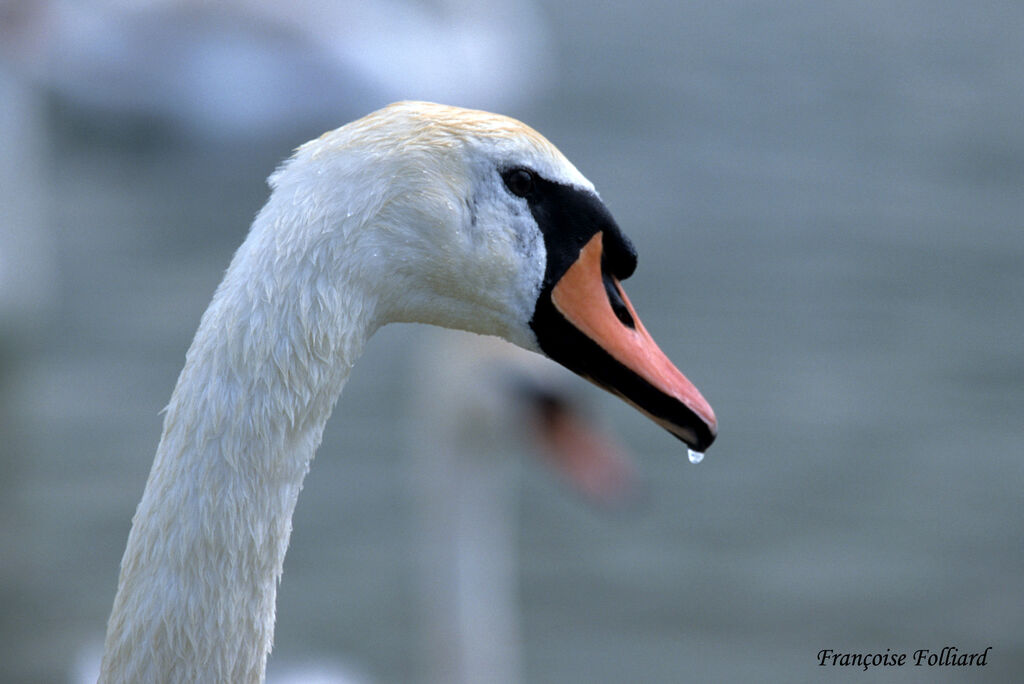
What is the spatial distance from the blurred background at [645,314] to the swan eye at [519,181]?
3244mm

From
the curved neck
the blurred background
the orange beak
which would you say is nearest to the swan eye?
the orange beak

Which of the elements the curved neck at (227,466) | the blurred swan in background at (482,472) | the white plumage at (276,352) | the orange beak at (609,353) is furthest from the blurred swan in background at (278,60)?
the curved neck at (227,466)

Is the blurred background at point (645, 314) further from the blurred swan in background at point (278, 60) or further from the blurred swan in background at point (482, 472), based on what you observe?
the blurred swan in background at point (482, 472)

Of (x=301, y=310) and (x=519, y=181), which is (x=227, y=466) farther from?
(x=519, y=181)

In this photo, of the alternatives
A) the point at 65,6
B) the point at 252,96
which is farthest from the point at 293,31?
the point at 65,6

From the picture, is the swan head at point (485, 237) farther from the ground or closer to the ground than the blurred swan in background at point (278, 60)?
closer to the ground

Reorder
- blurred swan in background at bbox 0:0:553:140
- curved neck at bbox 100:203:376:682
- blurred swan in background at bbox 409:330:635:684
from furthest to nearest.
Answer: blurred swan in background at bbox 0:0:553:140, blurred swan in background at bbox 409:330:635:684, curved neck at bbox 100:203:376:682

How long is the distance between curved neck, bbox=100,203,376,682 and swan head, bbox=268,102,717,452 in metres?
0.10

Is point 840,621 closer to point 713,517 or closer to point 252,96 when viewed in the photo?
point 713,517

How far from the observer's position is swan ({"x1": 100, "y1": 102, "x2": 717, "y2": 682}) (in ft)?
6.82

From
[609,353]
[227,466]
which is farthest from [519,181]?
[227,466]

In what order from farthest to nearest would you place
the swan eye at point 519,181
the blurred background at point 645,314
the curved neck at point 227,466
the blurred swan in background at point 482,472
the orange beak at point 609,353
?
the blurred background at point 645,314, the blurred swan in background at point 482,472, the orange beak at point 609,353, the swan eye at point 519,181, the curved neck at point 227,466

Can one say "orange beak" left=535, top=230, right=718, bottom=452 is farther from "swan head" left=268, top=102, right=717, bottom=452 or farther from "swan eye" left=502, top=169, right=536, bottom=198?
"swan eye" left=502, top=169, right=536, bottom=198

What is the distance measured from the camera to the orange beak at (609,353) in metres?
2.36
